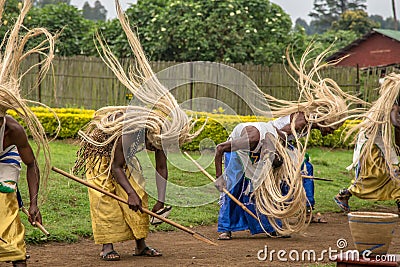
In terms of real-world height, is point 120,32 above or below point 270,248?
above

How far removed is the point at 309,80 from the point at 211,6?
12422 mm

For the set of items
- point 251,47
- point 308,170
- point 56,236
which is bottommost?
point 56,236

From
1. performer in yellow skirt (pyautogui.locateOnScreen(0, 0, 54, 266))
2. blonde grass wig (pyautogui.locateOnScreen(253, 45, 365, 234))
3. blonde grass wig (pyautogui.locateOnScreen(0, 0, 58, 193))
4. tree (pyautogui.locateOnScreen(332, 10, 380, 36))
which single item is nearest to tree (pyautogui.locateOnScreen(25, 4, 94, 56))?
blonde grass wig (pyautogui.locateOnScreen(253, 45, 365, 234))

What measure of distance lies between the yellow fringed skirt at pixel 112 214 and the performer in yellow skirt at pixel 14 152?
38.0 inches

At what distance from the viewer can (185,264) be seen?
6766mm

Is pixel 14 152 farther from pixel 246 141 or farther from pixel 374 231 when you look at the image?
pixel 374 231

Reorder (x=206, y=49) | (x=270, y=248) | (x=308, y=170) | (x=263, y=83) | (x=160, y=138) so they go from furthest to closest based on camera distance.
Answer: (x=206, y=49) → (x=263, y=83) → (x=308, y=170) → (x=270, y=248) → (x=160, y=138)

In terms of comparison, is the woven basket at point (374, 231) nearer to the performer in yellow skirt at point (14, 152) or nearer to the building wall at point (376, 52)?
the performer in yellow skirt at point (14, 152)

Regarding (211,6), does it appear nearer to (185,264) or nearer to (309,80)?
(309,80)

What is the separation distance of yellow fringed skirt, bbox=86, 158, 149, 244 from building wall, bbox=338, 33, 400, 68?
24070mm

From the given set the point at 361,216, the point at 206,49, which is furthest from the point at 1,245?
the point at 206,49

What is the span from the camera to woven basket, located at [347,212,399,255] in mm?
5949

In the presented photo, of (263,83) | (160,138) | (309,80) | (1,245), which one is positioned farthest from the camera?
(263,83)

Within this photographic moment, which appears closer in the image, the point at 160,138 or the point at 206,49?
the point at 160,138
